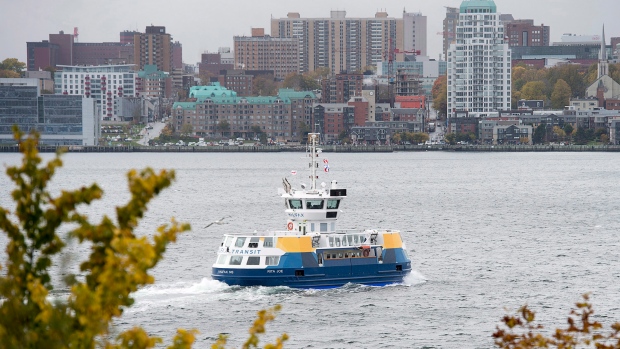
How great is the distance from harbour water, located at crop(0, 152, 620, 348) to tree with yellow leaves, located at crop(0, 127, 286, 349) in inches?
47.2

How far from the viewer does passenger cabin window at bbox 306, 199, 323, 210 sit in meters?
45.6

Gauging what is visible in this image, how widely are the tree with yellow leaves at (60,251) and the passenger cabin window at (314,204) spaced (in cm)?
3411

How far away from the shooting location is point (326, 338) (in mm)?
36844

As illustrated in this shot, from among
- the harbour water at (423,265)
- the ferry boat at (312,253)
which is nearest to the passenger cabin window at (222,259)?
the ferry boat at (312,253)

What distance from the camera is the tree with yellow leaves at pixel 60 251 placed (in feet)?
35.4

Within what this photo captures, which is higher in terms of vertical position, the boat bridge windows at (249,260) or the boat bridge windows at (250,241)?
the boat bridge windows at (250,241)

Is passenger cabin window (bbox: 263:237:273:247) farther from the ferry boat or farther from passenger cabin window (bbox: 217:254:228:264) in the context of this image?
passenger cabin window (bbox: 217:254:228:264)

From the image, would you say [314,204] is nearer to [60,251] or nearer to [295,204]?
[295,204]

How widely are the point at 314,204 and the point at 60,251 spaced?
113 ft

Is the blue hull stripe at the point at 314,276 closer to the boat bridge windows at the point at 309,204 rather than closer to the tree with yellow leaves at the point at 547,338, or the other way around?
the boat bridge windows at the point at 309,204

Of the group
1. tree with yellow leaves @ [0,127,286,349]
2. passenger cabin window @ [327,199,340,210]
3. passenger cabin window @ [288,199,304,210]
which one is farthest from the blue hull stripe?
tree with yellow leaves @ [0,127,286,349]

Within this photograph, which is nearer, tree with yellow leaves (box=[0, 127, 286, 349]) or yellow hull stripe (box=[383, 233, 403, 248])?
tree with yellow leaves (box=[0, 127, 286, 349])

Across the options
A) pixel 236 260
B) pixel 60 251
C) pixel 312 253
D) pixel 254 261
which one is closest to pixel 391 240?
pixel 312 253

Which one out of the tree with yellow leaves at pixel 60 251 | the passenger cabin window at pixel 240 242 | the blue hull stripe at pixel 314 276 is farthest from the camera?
the passenger cabin window at pixel 240 242
